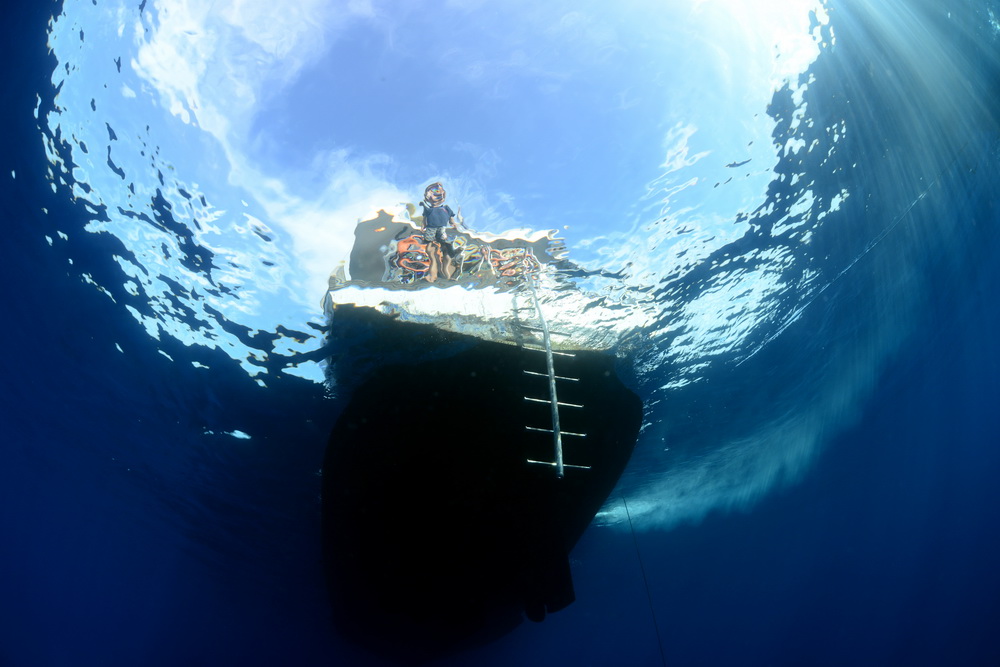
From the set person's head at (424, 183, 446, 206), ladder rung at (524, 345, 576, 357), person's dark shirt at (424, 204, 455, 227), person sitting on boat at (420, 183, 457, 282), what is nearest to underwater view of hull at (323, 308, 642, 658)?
ladder rung at (524, 345, 576, 357)

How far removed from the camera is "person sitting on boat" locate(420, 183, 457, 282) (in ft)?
23.5

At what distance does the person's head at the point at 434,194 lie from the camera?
7.07 meters

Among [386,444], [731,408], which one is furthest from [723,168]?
[731,408]

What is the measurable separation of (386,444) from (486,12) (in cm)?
813

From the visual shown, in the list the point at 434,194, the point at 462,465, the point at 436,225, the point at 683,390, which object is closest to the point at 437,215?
the point at 436,225

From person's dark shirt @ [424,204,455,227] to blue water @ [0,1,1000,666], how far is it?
12.9ft

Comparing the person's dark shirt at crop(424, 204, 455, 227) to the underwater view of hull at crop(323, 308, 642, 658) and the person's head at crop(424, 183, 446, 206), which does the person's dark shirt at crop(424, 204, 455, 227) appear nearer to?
the person's head at crop(424, 183, 446, 206)

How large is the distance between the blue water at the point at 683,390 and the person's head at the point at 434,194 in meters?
4.08

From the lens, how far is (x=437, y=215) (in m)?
7.37

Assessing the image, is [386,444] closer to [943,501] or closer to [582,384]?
[582,384]

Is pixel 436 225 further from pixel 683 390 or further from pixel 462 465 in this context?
pixel 683 390

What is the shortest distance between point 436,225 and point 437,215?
0.64 ft

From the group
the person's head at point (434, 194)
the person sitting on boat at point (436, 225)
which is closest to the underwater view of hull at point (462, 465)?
the person sitting on boat at point (436, 225)

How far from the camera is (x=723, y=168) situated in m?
7.63
